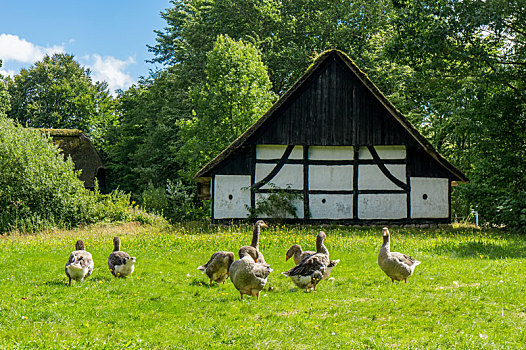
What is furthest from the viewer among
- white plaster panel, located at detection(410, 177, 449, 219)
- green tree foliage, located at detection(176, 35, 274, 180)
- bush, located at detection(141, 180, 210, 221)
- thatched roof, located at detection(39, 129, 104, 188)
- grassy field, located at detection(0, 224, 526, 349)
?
thatched roof, located at detection(39, 129, 104, 188)

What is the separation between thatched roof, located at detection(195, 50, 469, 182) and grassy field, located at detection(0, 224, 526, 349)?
8492mm

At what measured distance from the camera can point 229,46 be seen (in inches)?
1234

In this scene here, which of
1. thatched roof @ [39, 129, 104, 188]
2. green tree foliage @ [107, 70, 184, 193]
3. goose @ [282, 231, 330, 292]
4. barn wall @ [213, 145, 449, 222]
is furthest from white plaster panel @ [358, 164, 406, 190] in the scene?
thatched roof @ [39, 129, 104, 188]

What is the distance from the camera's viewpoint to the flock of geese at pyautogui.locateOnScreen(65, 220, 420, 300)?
318 inches

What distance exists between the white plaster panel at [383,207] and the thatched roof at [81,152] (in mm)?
21987

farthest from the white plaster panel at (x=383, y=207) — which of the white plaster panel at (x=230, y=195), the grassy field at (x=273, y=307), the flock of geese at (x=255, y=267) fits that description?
the flock of geese at (x=255, y=267)

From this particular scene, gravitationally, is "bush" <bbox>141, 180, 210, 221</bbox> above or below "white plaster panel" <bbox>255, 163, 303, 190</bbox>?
below

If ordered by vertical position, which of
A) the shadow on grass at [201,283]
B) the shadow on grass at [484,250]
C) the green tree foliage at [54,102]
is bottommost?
the shadow on grass at [201,283]

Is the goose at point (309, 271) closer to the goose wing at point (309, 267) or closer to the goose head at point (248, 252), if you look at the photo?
the goose wing at point (309, 267)

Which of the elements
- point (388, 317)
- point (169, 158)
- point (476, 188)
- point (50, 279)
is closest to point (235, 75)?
point (169, 158)

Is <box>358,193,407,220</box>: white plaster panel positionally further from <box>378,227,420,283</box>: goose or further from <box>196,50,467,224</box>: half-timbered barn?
<box>378,227,420,283</box>: goose

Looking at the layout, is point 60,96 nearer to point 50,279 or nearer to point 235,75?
point 235,75

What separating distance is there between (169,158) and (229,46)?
8.74 meters

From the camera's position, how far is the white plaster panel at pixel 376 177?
21312 millimetres
